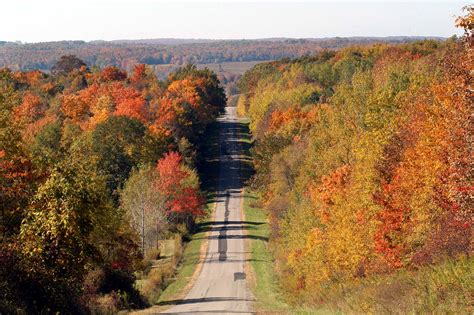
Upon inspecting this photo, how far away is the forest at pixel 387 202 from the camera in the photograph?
19766mm

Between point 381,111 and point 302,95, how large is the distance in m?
66.1

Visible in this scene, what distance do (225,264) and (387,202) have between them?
29128 mm

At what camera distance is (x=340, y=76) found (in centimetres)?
14375

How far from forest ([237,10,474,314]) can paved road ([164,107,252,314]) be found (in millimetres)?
4055

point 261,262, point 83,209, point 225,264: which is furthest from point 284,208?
point 83,209

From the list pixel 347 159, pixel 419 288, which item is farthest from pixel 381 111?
pixel 419 288

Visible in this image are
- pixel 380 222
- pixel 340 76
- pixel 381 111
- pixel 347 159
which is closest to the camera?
pixel 380 222

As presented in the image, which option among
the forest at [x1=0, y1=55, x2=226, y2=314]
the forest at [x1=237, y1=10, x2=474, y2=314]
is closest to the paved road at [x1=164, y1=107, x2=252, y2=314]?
the forest at [x1=237, y1=10, x2=474, y2=314]

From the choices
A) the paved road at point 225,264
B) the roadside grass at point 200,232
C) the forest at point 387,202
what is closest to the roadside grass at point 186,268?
the roadside grass at point 200,232

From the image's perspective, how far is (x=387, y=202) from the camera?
34562mm

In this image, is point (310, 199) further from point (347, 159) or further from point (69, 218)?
point (69, 218)

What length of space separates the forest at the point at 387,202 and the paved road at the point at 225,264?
405 cm

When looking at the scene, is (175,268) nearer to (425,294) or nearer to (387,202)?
(387,202)

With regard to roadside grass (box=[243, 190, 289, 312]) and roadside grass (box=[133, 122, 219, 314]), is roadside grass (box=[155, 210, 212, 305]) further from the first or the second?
roadside grass (box=[243, 190, 289, 312])
